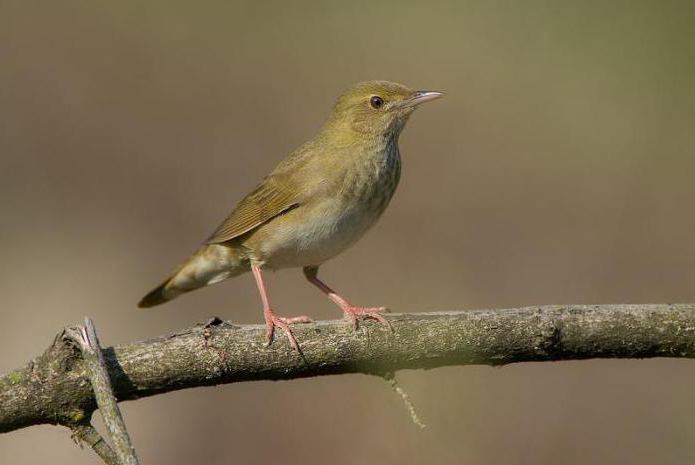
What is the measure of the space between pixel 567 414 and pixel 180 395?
10.0 feet

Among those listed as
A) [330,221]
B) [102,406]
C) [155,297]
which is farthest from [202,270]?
[102,406]

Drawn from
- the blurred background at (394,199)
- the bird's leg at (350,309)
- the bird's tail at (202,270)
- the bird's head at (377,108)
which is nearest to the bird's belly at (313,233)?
the bird's leg at (350,309)

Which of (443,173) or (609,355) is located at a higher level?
(443,173)

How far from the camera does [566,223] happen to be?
1041 centimetres

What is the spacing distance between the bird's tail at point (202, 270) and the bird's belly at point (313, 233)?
404 millimetres

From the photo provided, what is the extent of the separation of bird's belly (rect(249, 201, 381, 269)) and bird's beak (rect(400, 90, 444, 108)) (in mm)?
923

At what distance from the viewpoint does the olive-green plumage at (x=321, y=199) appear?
20.0ft

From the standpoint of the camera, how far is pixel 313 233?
238 inches

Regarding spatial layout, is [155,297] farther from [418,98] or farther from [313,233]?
[418,98]

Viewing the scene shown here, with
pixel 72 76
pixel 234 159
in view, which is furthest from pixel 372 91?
pixel 72 76

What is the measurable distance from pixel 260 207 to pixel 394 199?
4479mm

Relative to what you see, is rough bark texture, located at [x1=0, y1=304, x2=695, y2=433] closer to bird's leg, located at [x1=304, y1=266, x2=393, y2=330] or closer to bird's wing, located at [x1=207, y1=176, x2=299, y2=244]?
bird's leg, located at [x1=304, y1=266, x2=393, y2=330]

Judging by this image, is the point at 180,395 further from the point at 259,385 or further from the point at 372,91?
the point at 372,91

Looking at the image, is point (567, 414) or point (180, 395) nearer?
point (567, 414)
